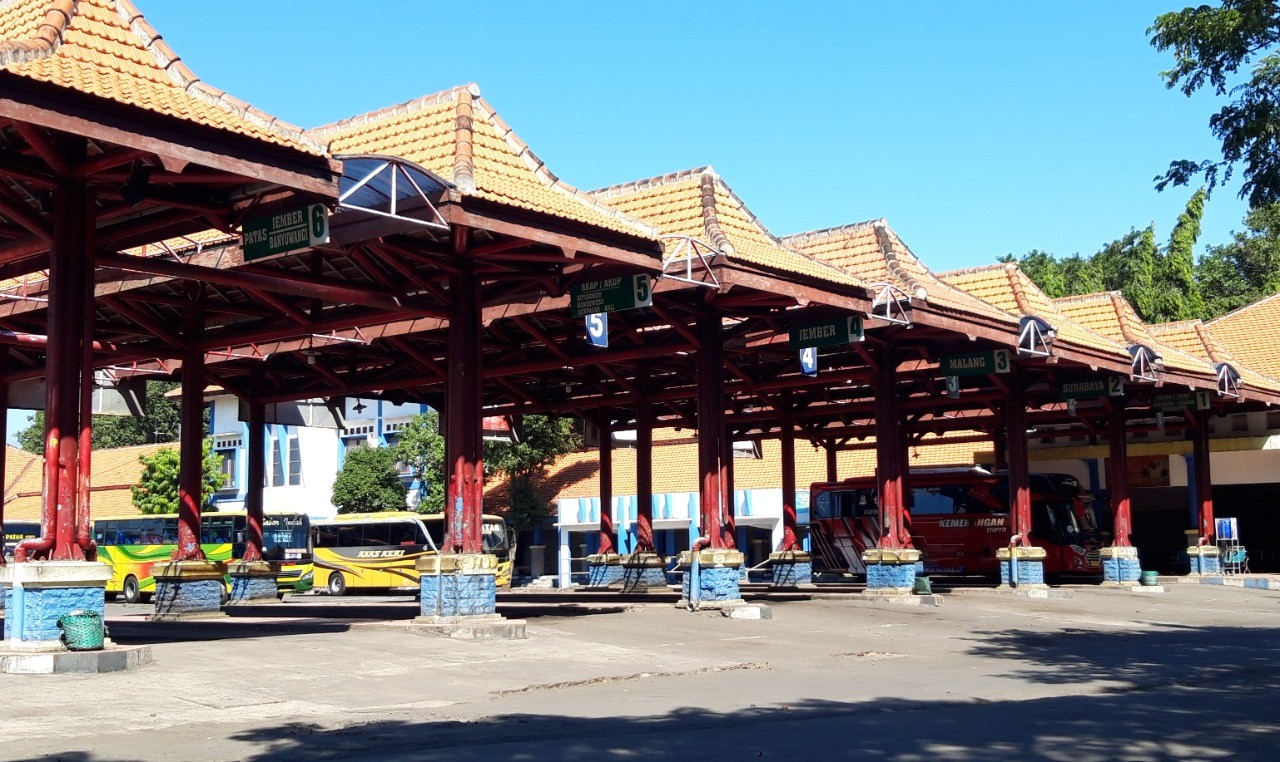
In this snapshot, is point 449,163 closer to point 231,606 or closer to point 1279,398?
point 231,606

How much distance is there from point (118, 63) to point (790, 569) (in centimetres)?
2571

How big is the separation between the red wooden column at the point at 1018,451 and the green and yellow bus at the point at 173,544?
20989 mm

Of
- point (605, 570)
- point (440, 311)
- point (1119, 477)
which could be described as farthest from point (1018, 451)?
point (440, 311)

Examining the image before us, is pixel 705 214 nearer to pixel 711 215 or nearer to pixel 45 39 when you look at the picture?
pixel 711 215

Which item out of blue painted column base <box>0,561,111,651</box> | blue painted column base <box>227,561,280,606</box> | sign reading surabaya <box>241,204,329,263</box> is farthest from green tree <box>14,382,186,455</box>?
blue painted column base <box>0,561,111,651</box>

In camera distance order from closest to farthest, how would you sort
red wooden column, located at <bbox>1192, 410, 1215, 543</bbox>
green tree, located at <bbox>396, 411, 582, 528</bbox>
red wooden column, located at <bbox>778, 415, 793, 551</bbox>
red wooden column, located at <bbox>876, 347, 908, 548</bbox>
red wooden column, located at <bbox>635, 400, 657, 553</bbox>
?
red wooden column, located at <bbox>876, 347, 908, 548</bbox>, red wooden column, located at <bbox>635, 400, 657, 553</bbox>, red wooden column, located at <bbox>778, 415, 793, 551</bbox>, red wooden column, located at <bbox>1192, 410, 1215, 543</bbox>, green tree, located at <bbox>396, 411, 582, 528</bbox>

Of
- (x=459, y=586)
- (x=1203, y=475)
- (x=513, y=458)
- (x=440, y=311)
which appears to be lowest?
(x=459, y=586)

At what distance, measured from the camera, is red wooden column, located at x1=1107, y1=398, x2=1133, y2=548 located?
114 feet

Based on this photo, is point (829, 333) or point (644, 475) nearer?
point (829, 333)

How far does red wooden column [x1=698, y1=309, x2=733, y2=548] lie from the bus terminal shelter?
52 millimetres

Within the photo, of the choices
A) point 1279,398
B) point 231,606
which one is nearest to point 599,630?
point 231,606

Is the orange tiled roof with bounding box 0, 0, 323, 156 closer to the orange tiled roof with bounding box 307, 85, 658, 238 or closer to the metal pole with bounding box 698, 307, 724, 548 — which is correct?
the orange tiled roof with bounding box 307, 85, 658, 238

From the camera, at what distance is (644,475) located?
1257 inches

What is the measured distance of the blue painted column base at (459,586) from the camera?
18.9m
